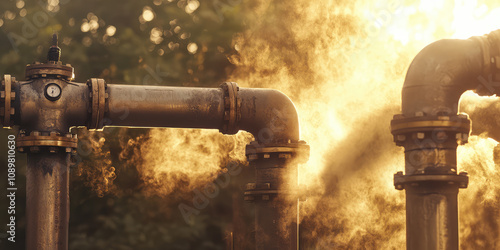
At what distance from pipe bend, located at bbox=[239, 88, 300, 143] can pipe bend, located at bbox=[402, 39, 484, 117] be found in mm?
2206

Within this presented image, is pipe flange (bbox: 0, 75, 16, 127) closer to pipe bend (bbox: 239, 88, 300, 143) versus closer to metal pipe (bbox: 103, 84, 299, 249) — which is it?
metal pipe (bbox: 103, 84, 299, 249)

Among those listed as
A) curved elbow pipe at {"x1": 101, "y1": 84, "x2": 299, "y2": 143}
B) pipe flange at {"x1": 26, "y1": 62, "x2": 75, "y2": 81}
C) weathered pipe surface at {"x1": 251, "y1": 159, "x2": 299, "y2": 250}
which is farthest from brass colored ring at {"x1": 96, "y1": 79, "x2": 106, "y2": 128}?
weathered pipe surface at {"x1": 251, "y1": 159, "x2": 299, "y2": 250}

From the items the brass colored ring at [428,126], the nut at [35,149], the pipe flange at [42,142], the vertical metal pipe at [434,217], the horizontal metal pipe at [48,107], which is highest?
the horizontal metal pipe at [48,107]

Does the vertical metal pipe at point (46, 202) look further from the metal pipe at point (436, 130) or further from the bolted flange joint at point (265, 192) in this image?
the metal pipe at point (436, 130)

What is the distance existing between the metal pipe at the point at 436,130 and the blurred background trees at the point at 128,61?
8681 mm

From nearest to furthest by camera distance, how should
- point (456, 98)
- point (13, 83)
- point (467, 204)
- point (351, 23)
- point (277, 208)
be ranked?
point (456, 98), point (13, 83), point (277, 208), point (351, 23), point (467, 204)

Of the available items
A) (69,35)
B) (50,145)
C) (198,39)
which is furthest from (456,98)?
(69,35)

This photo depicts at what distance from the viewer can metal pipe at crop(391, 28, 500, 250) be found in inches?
381

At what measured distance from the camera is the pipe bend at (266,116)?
38.1 feet

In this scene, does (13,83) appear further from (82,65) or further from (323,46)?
(323,46)

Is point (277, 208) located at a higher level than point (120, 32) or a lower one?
lower

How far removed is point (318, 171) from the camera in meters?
19.2

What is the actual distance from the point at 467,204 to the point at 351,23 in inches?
217

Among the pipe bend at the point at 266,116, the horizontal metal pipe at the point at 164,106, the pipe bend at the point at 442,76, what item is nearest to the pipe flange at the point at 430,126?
the pipe bend at the point at 442,76
